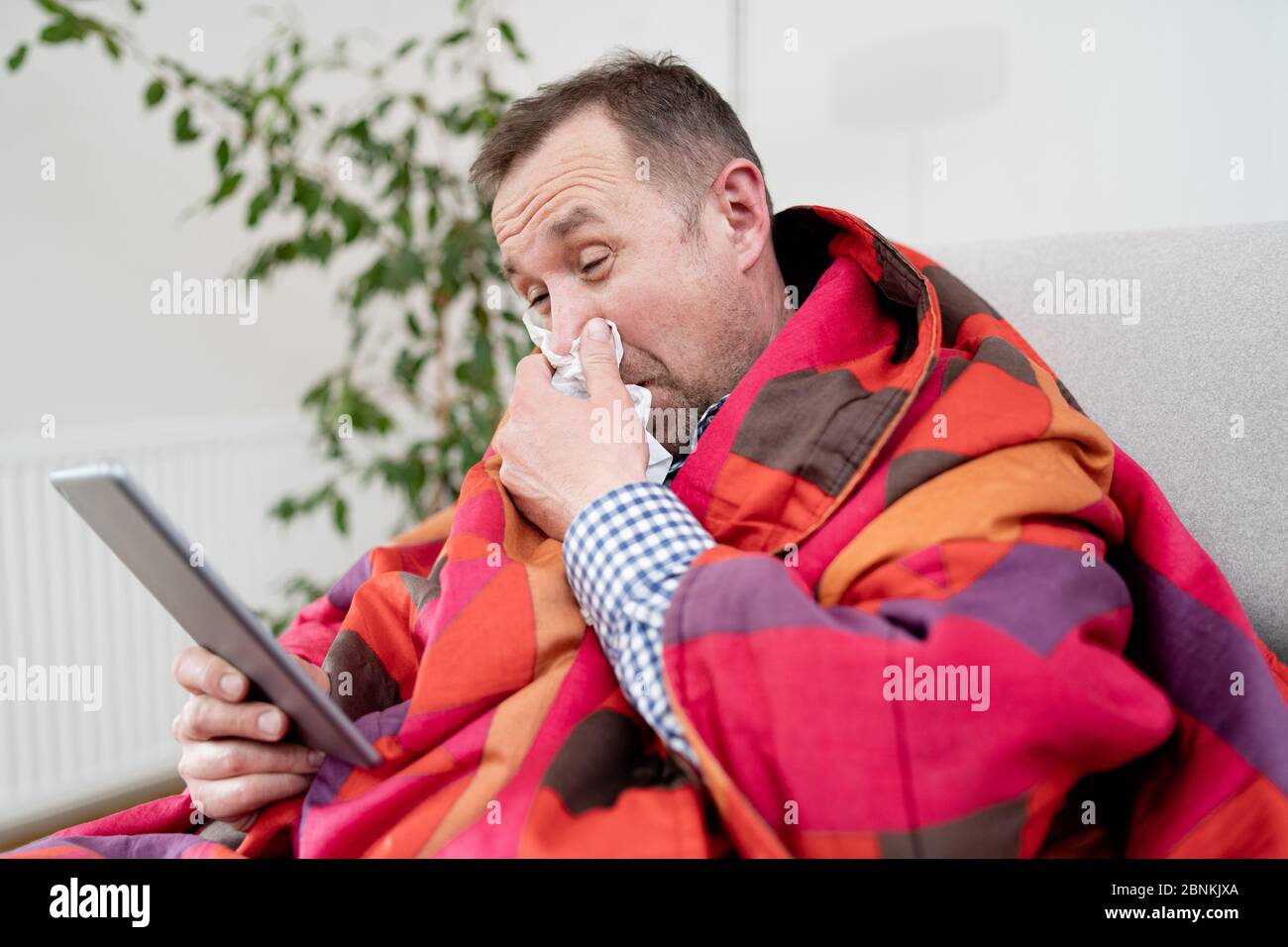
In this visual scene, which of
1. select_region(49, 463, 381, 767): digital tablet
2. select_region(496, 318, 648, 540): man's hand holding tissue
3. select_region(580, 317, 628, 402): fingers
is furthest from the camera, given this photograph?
select_region(580, 317, 628, 402): fingers

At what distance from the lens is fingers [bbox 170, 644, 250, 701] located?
771 millimetres

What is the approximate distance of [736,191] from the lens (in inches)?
46.6

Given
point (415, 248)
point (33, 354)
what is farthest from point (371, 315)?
point (33, 354)

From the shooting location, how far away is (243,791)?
80 cm

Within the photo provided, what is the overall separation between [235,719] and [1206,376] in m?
1.03

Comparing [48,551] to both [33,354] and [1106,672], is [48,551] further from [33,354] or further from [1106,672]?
[1106,672]

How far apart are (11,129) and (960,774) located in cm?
220

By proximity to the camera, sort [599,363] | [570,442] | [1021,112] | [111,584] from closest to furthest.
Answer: [570,442], [599,363], [1021,112], [111,584]

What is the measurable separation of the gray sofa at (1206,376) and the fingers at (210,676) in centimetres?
98

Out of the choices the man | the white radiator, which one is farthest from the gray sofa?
the white radiator

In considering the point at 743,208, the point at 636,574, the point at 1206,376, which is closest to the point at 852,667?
the point at 636,574

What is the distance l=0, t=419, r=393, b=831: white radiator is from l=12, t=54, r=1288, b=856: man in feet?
3.65

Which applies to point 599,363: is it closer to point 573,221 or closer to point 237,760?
point 573,221

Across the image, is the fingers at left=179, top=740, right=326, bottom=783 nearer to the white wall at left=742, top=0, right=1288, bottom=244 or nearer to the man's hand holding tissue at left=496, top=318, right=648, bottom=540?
the man's hand holding tissue at left=496, top=318, right=648, bottom=540
